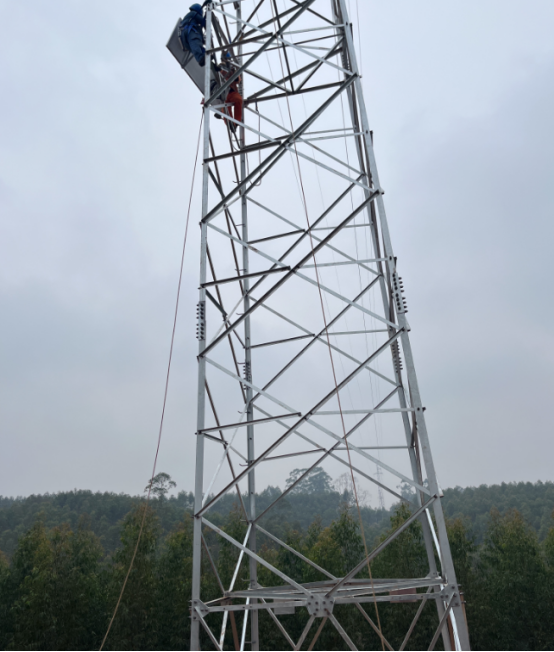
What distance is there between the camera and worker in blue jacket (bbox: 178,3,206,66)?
388 inches

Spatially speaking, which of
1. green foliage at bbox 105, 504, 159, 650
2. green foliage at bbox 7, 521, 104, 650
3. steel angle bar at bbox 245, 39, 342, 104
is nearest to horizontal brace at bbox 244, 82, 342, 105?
steel angle bar at bbox 245, 39, 342, 104

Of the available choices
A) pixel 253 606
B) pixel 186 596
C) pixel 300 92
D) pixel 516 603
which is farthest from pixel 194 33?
pixel 516 603

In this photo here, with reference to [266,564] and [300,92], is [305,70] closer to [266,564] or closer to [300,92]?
[300,92]

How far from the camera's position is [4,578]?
1032 inches

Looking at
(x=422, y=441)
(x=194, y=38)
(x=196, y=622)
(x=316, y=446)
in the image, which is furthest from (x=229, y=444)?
(x=194, y=38)

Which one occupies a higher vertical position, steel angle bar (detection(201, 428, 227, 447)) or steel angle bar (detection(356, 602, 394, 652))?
steel angle bar (detection(201, 428, 227, 447))

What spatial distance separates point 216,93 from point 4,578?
29.6m

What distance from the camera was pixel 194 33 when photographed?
990 centimetres

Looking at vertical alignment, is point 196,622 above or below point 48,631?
above

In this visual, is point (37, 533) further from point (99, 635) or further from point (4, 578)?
point (99, 635)

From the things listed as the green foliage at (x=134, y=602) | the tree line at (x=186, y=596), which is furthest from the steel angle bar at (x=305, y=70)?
the green foliage at (x=134, y=602)

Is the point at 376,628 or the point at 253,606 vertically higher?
the point at 253,606

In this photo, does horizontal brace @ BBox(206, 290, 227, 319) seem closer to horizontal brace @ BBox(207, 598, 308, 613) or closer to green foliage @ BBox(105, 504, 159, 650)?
horizontal brace @ BBox(207, 598, 308, 613)

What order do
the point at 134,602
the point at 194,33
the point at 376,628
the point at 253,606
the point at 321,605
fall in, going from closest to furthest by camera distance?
1. the point at 376,628
2. the point at 321,605
3. the point at 253,606
4. the point at 194,33
5. the point at 134,602
